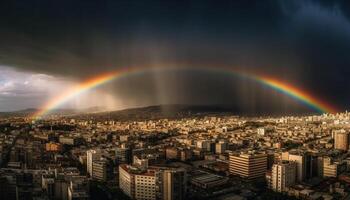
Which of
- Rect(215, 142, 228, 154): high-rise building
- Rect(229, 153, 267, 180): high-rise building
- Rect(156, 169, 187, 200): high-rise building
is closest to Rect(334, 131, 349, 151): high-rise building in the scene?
Rect(215, 142, 228, 154): high-rise building

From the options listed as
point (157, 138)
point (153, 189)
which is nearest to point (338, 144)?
point (157, 138)

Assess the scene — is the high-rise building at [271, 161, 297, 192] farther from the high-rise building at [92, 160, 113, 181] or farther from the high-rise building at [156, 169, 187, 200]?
the high-rise building at [92, 160, 113, 181]

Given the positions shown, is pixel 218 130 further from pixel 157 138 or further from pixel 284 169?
pixel 284 169

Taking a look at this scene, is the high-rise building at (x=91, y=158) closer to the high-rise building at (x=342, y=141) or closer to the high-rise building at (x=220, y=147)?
the high-rise building at (x=220, y=147)

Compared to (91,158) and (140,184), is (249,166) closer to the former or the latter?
(140,184)

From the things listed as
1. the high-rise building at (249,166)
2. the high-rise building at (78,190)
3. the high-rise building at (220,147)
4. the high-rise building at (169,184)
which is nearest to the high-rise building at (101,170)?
the high-rise building at (78,190)
